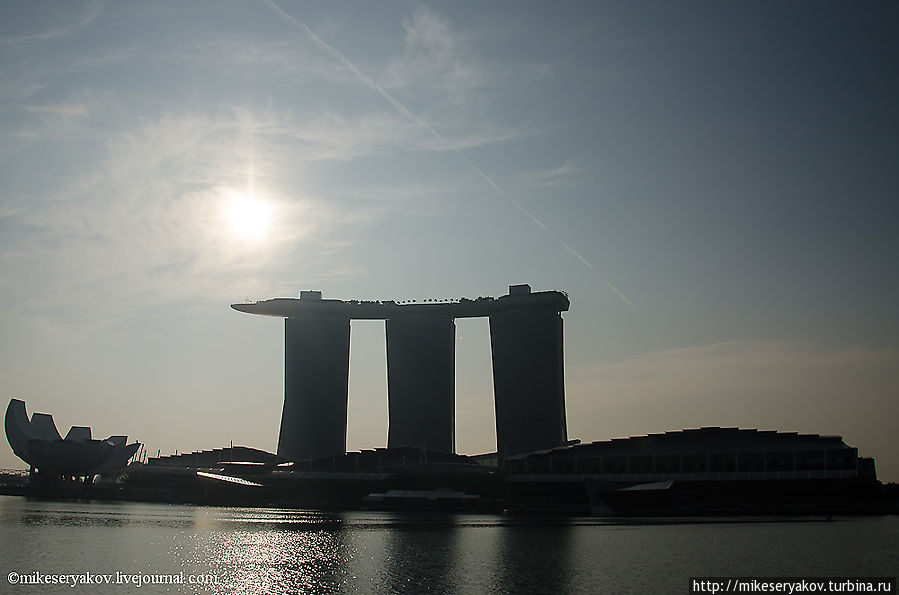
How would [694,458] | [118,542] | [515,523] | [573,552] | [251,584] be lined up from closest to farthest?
1. [251,584]
2. [573,552]
3. [118,542]
4. [515,523]
5. [694,458]

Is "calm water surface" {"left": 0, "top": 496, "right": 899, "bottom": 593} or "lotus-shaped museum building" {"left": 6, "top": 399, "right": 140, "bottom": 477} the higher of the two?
"lotus-shaped museum building" {"left": 6, "top": 399, "right": 140, "bottom": 477}

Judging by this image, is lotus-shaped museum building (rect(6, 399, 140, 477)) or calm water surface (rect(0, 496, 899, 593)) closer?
calm water surface (rect(0, 496, 899, 593))

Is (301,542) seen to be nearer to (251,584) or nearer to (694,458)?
(251,584)

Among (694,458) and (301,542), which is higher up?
(694,458)

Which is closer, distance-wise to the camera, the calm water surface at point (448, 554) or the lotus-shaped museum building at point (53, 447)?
the calm water surface at point (448, 554)

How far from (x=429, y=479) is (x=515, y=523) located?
5099 centimetres

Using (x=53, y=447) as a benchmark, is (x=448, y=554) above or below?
below

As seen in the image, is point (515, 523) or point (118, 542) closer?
point (118, 542)

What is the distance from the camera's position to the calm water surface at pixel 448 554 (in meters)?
39.7

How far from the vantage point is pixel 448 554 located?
51000 mm

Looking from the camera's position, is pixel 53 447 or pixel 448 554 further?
pixel 53 447

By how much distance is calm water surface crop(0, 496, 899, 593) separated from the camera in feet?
130

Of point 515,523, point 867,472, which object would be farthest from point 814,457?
point 515,523

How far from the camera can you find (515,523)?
3123 inches
